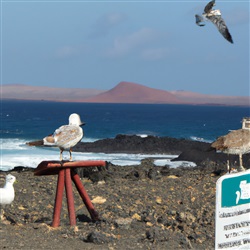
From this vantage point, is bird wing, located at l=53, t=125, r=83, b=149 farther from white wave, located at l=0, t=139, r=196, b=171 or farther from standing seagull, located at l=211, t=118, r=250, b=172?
white wave, located at l=0, t=139, r=196, b=171

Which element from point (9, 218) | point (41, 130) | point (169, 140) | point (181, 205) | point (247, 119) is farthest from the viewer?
point (41, 130)

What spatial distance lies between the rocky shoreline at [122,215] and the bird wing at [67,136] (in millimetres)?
1347

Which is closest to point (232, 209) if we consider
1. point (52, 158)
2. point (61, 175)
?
point (61, 175)

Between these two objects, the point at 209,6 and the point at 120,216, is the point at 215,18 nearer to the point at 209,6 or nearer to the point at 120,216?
the point at 209,6

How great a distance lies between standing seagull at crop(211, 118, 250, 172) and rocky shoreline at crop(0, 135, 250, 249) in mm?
480

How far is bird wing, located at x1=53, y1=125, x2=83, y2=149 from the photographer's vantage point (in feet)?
28.9

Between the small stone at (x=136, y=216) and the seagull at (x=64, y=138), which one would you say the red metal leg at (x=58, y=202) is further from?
the small stone at (x=136, y=216)

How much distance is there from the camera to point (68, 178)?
31.1ft

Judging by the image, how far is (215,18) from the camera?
10.3 meters

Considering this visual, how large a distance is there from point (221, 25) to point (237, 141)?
2692 millimetres

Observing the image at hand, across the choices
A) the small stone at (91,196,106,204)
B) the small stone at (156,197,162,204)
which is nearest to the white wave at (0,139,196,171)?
the small stone at (91,196,106,204)

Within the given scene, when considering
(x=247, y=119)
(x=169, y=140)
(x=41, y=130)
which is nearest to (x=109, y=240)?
(x=247, y=119)

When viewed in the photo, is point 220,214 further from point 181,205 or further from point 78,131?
point 181,205

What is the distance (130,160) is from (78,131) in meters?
27.0
